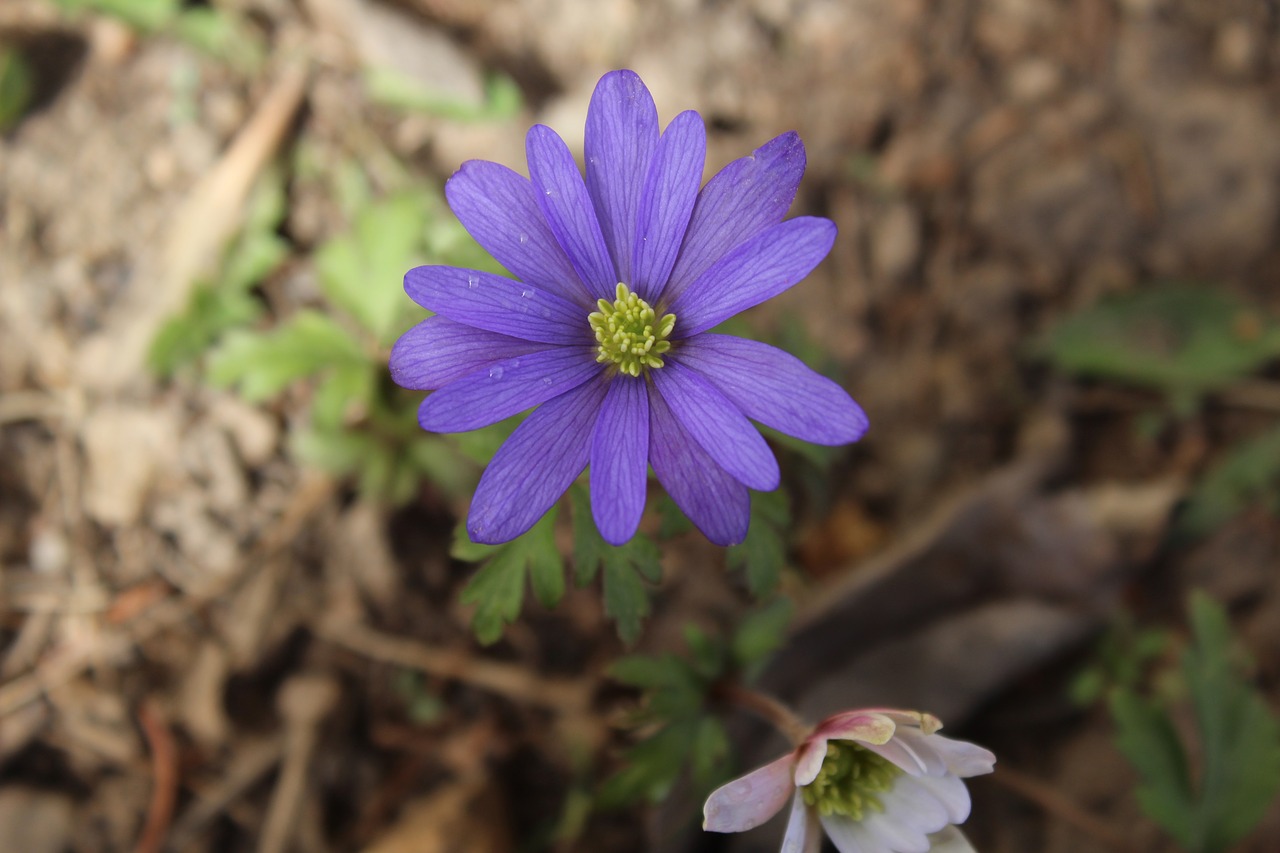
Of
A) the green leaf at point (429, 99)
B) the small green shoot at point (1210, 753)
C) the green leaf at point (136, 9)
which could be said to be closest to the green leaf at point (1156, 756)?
the small green shoot at point (1210, 753)

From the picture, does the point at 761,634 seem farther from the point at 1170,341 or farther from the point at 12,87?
the point at 12,87

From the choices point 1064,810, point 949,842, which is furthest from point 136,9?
point 1064,810

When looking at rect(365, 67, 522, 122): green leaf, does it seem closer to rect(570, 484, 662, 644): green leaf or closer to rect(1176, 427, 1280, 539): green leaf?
rect(570, 484, 662, 644): green leaf

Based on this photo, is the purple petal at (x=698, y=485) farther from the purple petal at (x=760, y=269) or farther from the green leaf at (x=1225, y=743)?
the green leaf at (x=1225, y=743)

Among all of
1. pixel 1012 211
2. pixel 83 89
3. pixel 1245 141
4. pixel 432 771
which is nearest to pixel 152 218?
pixel 83 89

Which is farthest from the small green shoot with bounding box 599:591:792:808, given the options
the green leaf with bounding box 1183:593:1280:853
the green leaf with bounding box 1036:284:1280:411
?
the green leaf with bounding box 1036:284:1280:411

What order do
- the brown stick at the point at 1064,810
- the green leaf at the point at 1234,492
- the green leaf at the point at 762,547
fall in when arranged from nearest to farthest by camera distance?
the green leaf at the point at 762,547 < the brown stick at the point at 1064,810 < the green leaf at the point at 1234,492
